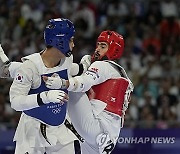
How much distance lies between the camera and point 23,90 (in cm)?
556

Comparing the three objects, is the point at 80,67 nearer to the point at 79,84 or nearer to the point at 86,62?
the point at 86,62

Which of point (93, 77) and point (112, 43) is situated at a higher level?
point (112, 43)

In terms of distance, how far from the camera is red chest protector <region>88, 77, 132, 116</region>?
20.4 feet

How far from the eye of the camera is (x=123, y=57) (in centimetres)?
1216

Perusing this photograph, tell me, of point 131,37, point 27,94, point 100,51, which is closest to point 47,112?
point 27,94

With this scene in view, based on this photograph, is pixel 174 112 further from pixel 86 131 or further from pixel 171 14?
pixel 86 131

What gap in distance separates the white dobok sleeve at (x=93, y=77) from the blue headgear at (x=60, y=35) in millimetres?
278

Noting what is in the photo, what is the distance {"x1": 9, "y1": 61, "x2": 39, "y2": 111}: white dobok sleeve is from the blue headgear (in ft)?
1.01

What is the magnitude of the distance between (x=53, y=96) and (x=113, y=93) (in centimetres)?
101

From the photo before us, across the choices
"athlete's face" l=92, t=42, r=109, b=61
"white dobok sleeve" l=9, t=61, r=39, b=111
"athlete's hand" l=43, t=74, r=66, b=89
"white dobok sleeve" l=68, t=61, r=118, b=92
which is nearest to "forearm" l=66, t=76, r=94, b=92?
"white dobok sleeve" l=68, t=61, r=118, b=92

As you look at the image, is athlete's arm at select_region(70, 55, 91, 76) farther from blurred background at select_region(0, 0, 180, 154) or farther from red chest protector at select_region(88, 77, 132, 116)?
blurred background at select_region(0, 0, 180, 154)

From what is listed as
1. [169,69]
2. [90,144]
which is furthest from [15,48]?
[90,144]

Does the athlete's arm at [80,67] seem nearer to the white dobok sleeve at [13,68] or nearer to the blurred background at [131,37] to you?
the white dobok sleeve at [13,68]

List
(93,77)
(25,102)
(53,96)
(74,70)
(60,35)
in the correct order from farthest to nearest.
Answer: (74,70) < (93,77) < (60,35) < (25,102) < (53,96)
